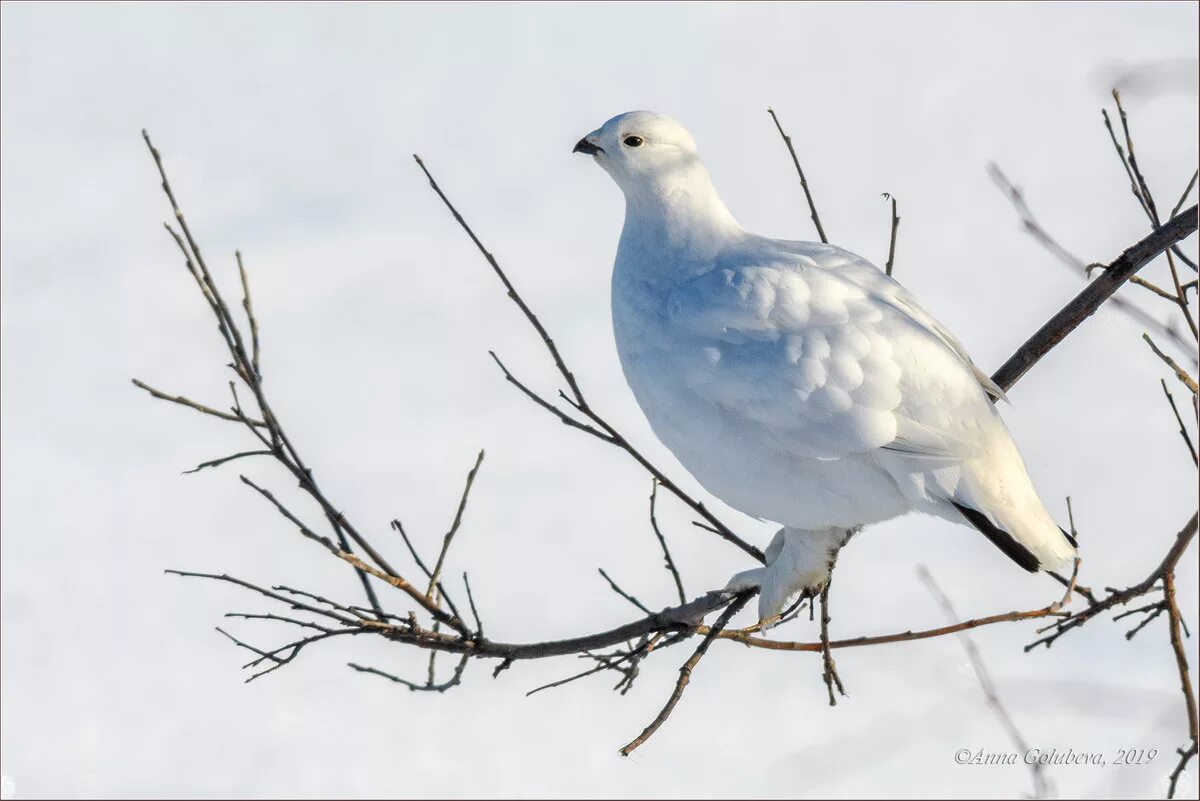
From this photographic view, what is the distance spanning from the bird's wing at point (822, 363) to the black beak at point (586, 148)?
782mm

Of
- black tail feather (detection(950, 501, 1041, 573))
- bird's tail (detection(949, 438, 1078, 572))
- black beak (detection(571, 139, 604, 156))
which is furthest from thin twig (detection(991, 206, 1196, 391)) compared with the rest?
black beak (detection(571, 139, 604, 156))

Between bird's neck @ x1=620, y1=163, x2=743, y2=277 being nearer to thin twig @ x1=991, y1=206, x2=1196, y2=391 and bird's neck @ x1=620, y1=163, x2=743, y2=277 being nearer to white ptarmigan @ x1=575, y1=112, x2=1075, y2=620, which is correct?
white ptarmigan @ x1=575, y1=112, x2=1075, y2=620

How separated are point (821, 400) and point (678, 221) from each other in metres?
1.00

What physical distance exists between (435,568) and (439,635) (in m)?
0.20

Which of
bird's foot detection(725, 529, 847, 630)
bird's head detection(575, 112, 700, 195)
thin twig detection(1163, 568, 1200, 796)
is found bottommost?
thin twig detection(1163, 568, 1200, 796)

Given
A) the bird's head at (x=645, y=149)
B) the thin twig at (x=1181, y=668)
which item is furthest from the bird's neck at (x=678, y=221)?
the thin twig at (x=1181, y=668)

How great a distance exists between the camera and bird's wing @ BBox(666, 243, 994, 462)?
3674mm

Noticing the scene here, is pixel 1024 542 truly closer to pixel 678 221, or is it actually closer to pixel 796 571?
pixel 796 571

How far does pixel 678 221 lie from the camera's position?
14.5ft

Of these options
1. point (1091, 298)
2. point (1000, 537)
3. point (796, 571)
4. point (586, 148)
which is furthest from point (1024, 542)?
point (586, 148)

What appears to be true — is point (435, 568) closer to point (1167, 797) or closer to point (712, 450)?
point (712, 450)

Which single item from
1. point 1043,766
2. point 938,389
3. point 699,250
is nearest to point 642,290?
point 699,250

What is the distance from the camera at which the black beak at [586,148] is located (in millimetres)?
4598

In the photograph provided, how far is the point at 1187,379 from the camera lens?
10.1 feet
